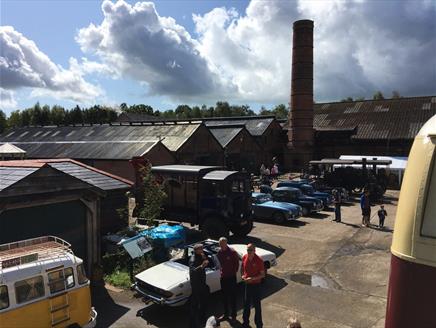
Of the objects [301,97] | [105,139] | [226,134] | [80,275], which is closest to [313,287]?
[80,275]

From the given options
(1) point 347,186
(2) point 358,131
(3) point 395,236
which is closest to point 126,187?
(3) point 395,236

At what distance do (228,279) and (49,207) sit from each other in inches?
210

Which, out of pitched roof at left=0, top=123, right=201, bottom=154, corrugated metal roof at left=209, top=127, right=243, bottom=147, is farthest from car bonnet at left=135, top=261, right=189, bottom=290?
corrugated metal roof at left=209, top=127, right=243, bottom=147

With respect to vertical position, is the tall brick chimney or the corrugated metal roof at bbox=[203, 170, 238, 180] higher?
the tall brick chimney

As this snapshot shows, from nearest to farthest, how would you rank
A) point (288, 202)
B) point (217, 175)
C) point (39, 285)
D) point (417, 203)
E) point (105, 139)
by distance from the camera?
point (417, 203) < point (39, 285) < point (217, 175) < point (288, 202) < point (105, 139)

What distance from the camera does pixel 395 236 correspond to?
4.27m

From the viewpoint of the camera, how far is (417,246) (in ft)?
12.9

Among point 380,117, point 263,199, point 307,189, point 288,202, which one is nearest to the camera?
point 263,199

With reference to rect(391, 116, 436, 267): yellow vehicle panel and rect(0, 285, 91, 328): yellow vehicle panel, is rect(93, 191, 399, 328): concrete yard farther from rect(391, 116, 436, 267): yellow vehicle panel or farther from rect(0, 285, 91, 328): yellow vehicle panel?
rect(391, 116, 436, 267): yellow vehicle panel

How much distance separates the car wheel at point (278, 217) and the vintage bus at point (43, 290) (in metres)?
12.0

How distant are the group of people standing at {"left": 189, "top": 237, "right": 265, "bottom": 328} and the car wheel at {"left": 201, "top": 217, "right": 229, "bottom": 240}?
6234mm

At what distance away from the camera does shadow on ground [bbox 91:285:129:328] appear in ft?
29.6

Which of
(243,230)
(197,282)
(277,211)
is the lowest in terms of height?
(243,230)

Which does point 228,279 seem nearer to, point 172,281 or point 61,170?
point 172,281
